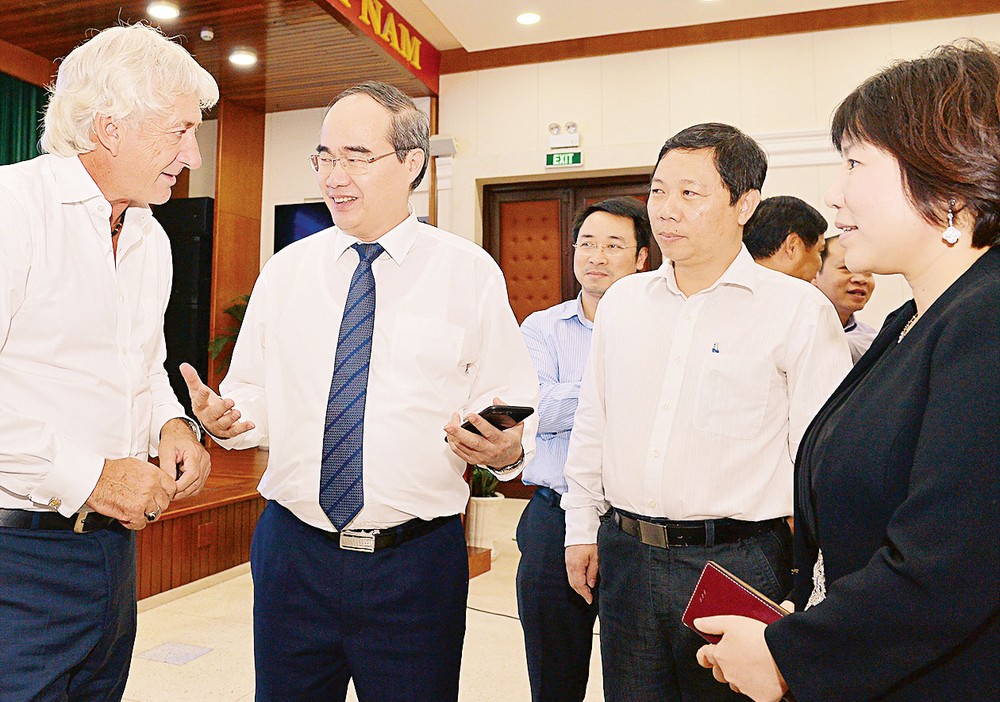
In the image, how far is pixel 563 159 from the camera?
6.67m

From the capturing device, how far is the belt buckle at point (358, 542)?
1599 mm

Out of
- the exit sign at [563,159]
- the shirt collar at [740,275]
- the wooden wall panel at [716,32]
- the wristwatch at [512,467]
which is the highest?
the wooden wall panel at [716,32]

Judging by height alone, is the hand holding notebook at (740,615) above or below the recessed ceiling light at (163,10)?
below

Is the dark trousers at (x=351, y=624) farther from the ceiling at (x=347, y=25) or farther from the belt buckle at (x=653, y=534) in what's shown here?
the ceiling at (x=347, y=25)

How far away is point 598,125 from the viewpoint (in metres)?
6.68

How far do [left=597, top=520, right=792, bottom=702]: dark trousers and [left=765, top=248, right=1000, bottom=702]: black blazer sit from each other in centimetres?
58

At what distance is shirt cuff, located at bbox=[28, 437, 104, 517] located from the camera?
4.33ft

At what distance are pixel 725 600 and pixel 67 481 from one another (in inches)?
43.5

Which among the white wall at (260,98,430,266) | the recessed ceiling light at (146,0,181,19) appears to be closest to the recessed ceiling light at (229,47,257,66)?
the recessed ceiling light at (146,0,181,19)

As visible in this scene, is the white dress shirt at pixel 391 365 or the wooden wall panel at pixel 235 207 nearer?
the white dress shirt at pixel 391 365

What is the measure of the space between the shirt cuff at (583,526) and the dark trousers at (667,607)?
0.74 feet

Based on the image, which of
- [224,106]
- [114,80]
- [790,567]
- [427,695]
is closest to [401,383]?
[427,695]

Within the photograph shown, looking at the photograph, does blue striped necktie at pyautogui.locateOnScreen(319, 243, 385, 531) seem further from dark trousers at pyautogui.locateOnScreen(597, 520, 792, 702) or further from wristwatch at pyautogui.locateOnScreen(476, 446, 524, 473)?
dark trousers at pyautogui.locateOnScreen(597, 520, 792, 702)

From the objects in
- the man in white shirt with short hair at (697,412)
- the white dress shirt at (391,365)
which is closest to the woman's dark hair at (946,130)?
the man in white shirt with short hair at (697,412)
